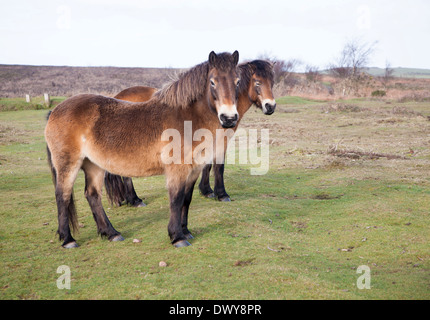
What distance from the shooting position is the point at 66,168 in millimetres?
5066

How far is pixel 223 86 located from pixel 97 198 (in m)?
2.64

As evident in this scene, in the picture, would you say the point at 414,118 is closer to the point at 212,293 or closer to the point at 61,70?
the point at 212,293

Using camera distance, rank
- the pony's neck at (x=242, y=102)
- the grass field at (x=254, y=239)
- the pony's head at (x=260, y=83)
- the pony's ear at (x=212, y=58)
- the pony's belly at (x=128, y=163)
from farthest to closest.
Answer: the pony's neck at (x=242, y=102) → the pony's head at (x=260, y=83) → the pony's belly at (x=128, y=163) → the pony's ear at (x=212, y=58) → the grass field at (x=254, y=239)

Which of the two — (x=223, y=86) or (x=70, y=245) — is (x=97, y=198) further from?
(x=223, y=86)

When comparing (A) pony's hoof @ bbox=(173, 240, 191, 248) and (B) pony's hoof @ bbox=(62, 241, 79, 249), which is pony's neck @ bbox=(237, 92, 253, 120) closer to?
(A) pony's hoof @ bbox=(173, 240, 191, 248)

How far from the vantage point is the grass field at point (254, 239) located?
378cm

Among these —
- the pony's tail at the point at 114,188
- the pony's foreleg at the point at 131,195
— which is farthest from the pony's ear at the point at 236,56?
the pony's tail at the point at 114,188

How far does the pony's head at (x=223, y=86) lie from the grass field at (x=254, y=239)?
1798 mm

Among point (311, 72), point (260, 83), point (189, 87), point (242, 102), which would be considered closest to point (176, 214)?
point (189, 87)

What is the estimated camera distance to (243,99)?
7.31 meters

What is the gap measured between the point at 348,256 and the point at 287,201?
2515mm

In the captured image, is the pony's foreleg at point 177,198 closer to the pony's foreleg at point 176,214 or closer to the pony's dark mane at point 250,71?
the pony's foreleg at point 176,214

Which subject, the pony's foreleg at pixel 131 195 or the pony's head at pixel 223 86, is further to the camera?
the pony's foreleg at pixel 131 195
